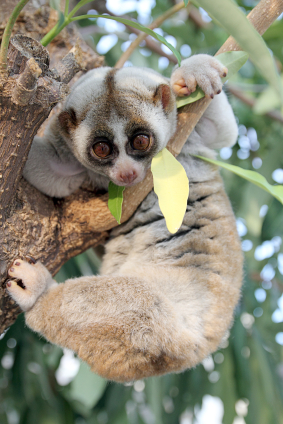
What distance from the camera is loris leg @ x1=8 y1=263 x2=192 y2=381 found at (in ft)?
6.71

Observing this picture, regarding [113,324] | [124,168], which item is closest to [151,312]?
[113,324]

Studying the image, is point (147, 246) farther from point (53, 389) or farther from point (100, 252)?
point (53, 389)

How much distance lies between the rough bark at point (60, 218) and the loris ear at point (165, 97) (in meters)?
0.08

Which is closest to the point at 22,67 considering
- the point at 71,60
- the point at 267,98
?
the point at 71,60

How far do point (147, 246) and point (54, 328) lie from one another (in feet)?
2.70

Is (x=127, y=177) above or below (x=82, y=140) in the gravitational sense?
below

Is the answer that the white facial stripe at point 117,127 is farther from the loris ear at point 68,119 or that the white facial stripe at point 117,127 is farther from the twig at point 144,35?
the twig at point 144,35

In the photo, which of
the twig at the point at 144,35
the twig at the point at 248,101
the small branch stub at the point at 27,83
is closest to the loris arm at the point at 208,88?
the twig at the point at 144,35

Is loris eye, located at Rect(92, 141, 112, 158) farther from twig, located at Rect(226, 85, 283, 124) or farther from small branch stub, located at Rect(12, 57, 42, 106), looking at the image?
twig, located at Rect(226, 85, 283, 124)

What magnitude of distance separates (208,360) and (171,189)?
288 cm

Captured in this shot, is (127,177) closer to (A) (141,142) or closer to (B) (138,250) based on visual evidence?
(A) (141,142)

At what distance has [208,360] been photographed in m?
4.06

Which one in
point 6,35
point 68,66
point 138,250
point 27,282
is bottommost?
point 138,250

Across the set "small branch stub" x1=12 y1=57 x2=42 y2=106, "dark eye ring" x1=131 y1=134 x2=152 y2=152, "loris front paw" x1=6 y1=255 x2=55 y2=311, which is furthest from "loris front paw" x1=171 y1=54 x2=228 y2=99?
"loris front paw" x1=6 y1=255 x2=55 y2=311
